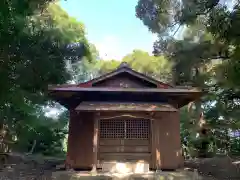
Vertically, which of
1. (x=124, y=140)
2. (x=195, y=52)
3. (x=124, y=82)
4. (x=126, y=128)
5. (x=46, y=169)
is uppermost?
(x=195, y=52)

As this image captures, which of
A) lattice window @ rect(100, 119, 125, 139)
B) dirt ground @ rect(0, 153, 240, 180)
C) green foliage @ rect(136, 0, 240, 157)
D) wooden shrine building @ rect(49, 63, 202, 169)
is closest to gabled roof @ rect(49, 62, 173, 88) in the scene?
wooden shrine building @ rect(49, 63, 202, 169)

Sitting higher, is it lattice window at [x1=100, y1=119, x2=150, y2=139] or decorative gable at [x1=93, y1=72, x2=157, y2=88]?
decorative gable at [x1=93, y1=72, x2=157, y2=88]

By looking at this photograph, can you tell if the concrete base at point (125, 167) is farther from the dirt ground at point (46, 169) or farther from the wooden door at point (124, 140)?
the dirt ground at point (46, 169)

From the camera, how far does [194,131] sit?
1991 cm

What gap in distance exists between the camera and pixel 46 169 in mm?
13617

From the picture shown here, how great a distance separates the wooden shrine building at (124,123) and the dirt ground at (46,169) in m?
1.44

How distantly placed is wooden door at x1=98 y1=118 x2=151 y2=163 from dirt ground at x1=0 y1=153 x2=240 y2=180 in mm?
2110

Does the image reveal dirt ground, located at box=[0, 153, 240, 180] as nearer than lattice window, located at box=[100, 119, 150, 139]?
Yes

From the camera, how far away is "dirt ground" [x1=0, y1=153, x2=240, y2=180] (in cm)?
1173

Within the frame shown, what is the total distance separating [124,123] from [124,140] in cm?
74

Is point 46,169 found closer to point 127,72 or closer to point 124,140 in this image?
point 124,140

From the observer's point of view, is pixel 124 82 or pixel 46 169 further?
pixel 46 169

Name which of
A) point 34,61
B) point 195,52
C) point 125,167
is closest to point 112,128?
point 125,167

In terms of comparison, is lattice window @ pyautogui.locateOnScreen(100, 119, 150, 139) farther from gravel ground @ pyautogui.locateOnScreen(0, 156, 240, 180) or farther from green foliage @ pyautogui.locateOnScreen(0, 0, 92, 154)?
green foliage @ pyautogui.locateOnScreen(0, 0, 92, 154)
